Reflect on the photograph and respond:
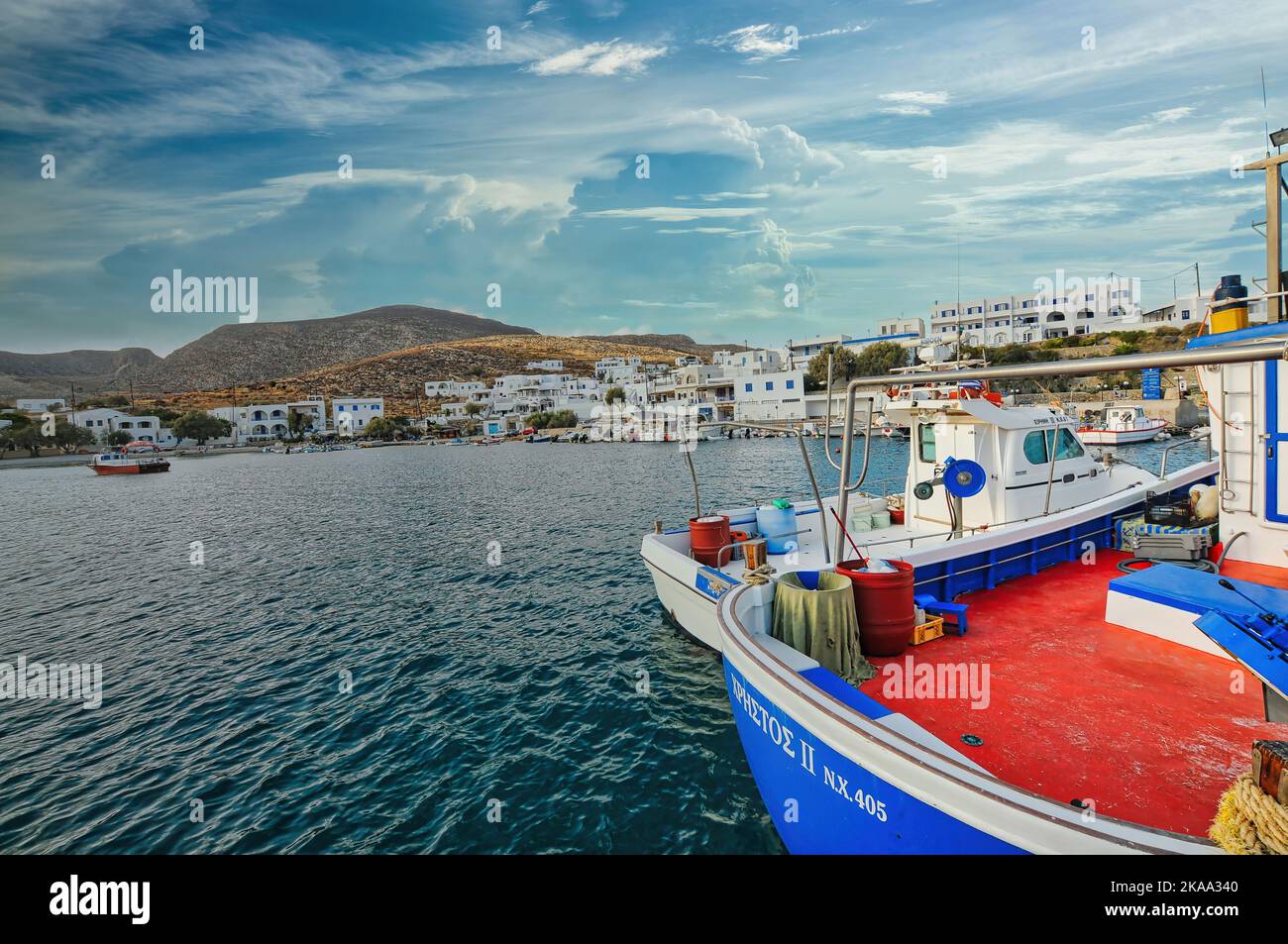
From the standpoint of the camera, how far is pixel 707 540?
426 inches

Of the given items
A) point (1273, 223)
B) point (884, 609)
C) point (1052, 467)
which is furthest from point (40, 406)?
point (1273, 223)

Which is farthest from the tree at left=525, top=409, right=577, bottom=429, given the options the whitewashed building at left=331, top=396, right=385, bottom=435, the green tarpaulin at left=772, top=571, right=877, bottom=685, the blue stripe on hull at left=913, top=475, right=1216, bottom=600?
the green tarpaulin at left=772, top=571, right=877, bottom=685

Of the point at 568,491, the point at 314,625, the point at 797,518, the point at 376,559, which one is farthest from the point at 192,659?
the point at 568,491

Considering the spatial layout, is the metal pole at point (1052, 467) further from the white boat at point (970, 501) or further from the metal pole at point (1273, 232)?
the metal pole at point (1273, 232)

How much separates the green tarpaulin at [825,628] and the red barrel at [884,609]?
17.1 inches

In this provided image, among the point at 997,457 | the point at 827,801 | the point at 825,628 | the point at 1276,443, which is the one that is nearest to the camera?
the point at 827,801

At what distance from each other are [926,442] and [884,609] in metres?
6.24

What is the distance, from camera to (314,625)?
1491 cm

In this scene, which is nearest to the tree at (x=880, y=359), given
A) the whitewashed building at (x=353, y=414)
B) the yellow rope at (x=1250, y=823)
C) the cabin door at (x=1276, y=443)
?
the cabin door at (x=1276, y=443)

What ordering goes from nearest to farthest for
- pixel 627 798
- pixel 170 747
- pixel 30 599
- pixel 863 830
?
pixel 863 830 < pixel 627 798 < pixel 170 747 < pixel 30 599

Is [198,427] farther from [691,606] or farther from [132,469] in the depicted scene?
[691,606]

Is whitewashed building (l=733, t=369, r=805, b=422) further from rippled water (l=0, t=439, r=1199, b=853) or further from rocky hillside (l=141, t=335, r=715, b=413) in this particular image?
rocky hillside (l=141, t=335, r=715, b=413)
